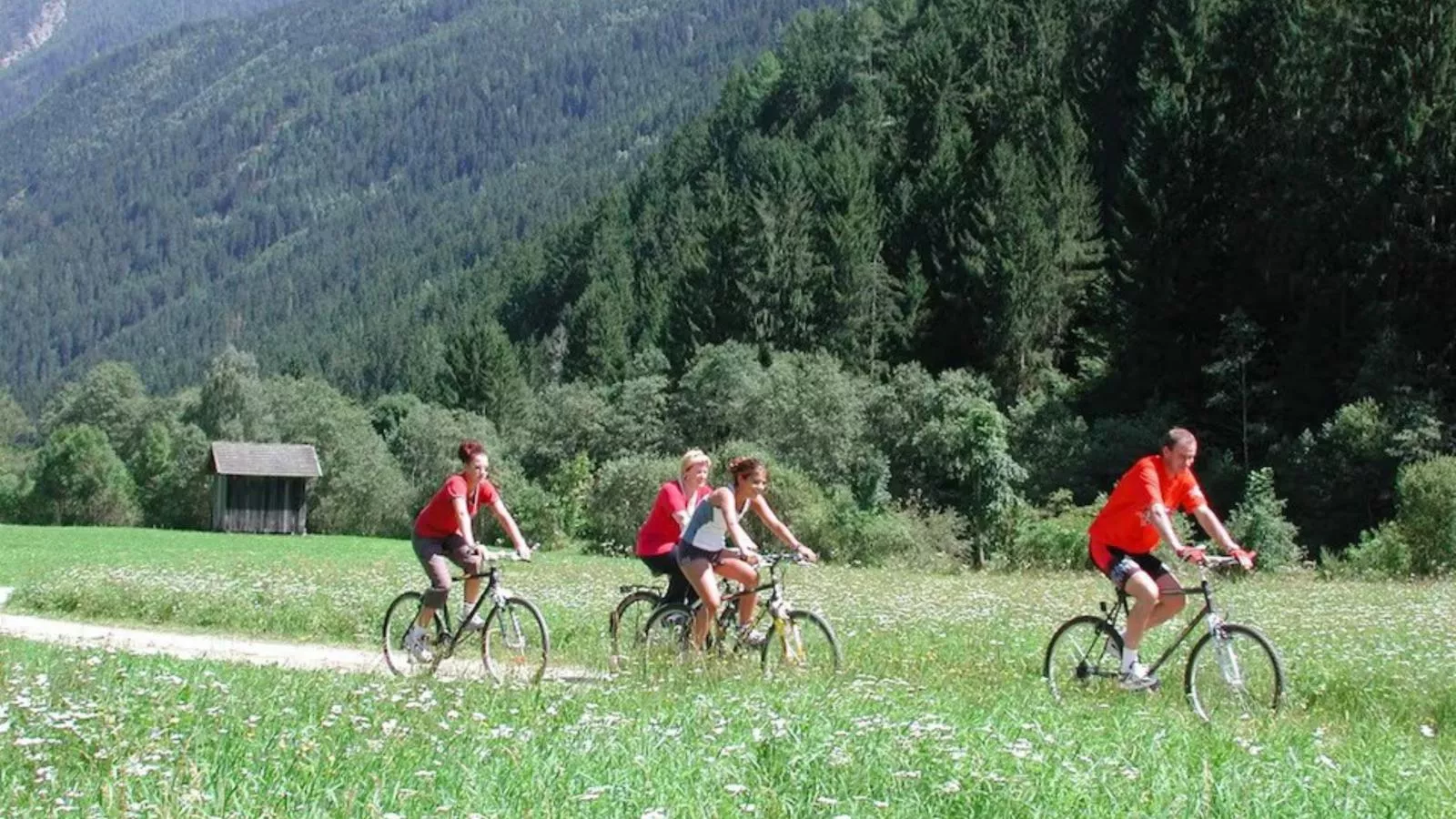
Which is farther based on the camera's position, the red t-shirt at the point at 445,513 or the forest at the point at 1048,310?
the forest at the point at 1048,310

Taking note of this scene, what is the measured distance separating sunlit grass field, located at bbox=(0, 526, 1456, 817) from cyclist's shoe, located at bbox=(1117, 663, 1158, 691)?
225 millimetres

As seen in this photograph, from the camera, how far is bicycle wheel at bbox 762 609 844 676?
12383mm

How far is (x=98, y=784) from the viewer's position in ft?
22.8

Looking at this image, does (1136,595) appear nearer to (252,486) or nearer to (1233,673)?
(1233,673)

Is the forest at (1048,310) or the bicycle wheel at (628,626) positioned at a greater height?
the forest at (1048,310)

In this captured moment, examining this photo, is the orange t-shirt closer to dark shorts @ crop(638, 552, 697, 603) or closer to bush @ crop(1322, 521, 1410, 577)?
dark shorts @ crop(638, 552, 697, 603)

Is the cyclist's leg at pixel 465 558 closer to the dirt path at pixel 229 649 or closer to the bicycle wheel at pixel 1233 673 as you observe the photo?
the dirt path at pixel 229 649

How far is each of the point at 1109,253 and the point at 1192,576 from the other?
116 feet

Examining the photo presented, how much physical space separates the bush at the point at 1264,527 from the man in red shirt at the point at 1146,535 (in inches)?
1092

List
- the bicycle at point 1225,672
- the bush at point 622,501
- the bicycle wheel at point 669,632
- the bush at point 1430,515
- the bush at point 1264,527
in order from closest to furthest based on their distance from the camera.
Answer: the bicycle at point 1225,672 < the bicycle wheel at point 669,632 < the bush at point 1430,515 < the bush at point 1264,527 < the bush at point 622,501

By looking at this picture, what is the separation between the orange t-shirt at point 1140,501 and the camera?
1148 centimetres

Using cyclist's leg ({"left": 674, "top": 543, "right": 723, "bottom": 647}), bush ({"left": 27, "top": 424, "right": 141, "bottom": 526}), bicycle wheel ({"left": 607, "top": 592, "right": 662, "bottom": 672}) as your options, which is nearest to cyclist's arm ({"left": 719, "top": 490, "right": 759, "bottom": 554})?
cyclist's leg ({"left": 674, "top": 543, "right": 723, "bottom": 647})

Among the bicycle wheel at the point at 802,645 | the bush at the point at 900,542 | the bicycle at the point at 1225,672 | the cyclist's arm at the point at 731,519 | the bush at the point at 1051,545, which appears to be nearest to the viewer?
the bicycle at the point at 1225,672

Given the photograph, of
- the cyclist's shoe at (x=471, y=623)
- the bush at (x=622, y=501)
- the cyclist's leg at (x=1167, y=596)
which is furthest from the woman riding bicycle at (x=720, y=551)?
the bush at (x=622, y=501)
